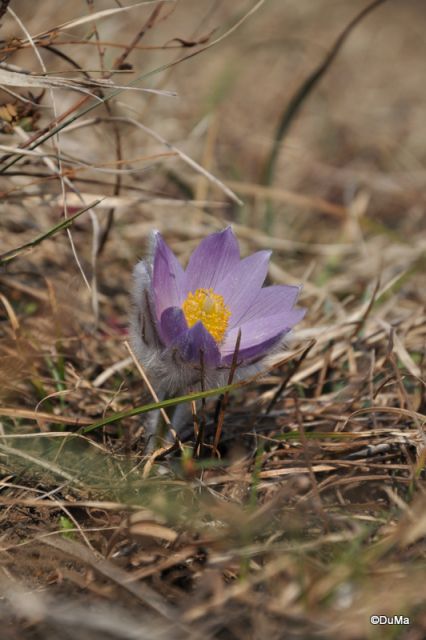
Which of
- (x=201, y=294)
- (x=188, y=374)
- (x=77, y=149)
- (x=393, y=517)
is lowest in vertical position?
(x=393, y=517)

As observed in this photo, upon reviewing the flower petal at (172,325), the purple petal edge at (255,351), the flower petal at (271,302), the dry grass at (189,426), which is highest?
the flower petal at (172,325)

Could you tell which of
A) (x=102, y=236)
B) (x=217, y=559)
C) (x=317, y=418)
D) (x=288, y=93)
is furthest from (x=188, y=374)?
(x=288, y=93)

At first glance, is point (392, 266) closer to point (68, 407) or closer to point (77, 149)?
point (77, 149)

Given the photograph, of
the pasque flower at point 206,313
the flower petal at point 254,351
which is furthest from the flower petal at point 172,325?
the flower petal at point 254,351

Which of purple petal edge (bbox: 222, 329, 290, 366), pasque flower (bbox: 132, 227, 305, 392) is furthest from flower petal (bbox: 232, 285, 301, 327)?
purple petal edge (bbox: 222, 329, 290, 366)

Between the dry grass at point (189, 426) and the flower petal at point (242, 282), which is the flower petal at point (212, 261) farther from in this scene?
the dry grass at point (189, 426)

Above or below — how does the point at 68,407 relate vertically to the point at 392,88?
below
